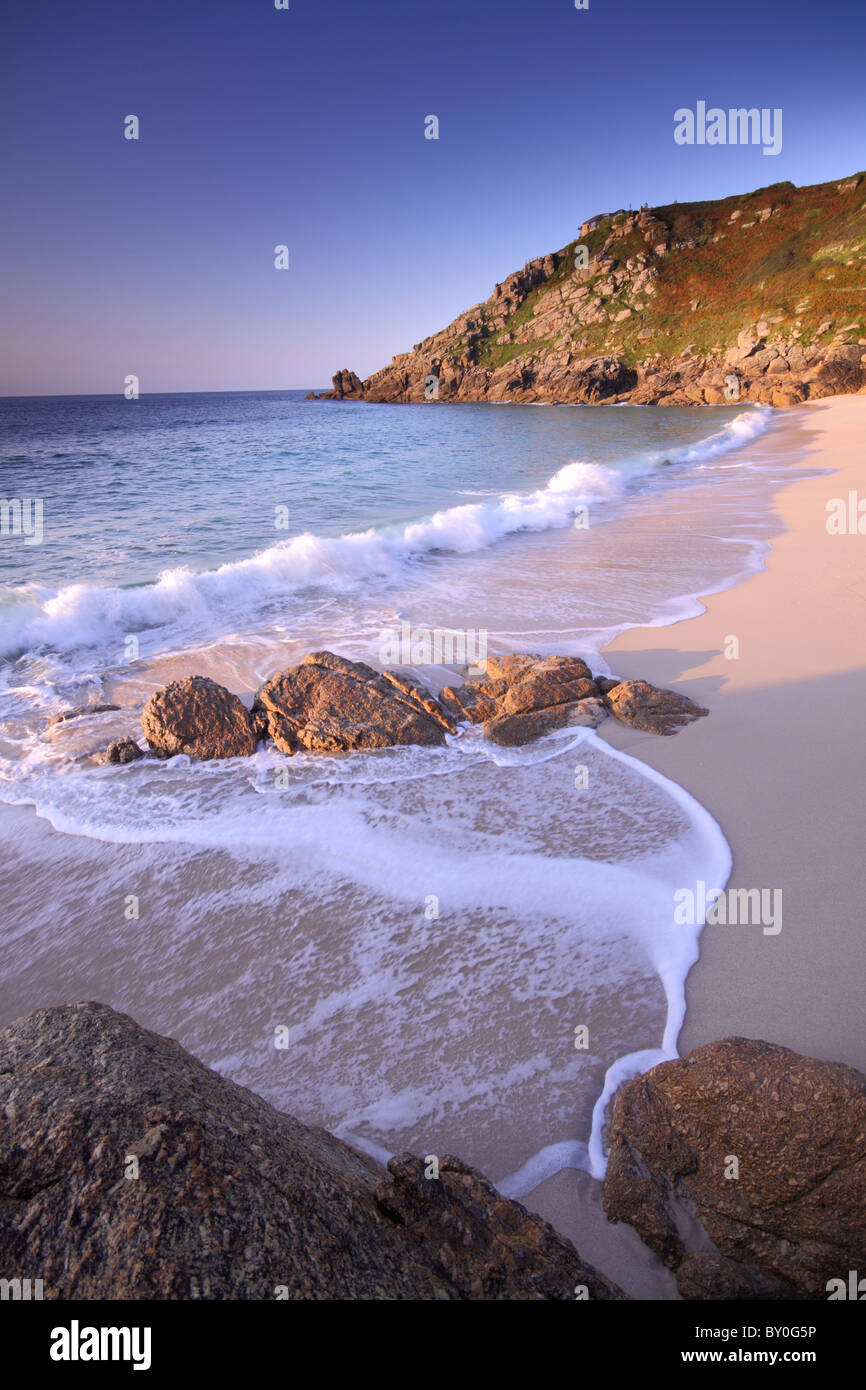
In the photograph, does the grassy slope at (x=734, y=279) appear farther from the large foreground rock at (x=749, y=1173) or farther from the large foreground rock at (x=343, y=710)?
the large foreground rock at (x=749, y=1173)

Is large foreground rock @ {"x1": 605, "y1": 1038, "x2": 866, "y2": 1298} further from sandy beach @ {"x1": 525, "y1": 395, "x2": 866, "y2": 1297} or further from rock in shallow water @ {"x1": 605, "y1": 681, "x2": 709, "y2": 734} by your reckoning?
rock in shallow water @ {"x1": 605, "y1": 681, "x2": 709, "y2": 734}

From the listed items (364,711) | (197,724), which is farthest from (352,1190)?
(197,724)

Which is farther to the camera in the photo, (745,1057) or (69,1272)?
(745,1057)

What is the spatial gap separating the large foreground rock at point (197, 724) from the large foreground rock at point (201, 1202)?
3.98m

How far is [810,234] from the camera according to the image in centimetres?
7388

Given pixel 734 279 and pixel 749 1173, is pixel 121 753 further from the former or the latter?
pixel 734 279

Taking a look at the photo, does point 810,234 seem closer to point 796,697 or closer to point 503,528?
point 503,528

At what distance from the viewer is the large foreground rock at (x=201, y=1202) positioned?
5.45 feet

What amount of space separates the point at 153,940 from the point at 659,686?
5508mm

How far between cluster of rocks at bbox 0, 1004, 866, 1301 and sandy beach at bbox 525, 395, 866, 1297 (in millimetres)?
378

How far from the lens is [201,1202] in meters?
1.77

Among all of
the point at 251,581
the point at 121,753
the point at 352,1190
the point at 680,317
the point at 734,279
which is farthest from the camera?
the point at 680,317

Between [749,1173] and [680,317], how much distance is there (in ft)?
321

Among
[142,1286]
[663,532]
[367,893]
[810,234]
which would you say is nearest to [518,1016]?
[367,893]
